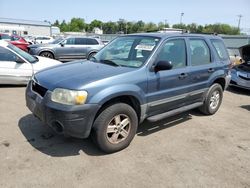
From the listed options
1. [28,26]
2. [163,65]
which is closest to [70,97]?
[163,65]

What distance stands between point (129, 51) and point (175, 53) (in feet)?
2.86

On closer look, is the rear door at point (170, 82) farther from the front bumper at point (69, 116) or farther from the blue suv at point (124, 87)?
the front bumper at point (69, 116)

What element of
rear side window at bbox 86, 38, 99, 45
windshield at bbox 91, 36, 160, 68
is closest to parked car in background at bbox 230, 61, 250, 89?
windshield at bbox 91, 36, 160, 68

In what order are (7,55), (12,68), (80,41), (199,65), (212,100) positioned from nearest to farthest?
1. (199,65)
2. (212,100)
3. (12,68)
4. (7,55)
5. (80,41)

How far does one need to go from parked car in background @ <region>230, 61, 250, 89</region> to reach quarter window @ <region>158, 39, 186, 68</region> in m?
4.90

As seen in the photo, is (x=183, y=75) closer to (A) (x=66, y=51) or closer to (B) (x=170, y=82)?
(B) (x=170, y=82)

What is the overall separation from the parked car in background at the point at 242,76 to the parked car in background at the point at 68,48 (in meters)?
8.35

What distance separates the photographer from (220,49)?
6.03 meters

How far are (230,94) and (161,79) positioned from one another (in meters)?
5.27

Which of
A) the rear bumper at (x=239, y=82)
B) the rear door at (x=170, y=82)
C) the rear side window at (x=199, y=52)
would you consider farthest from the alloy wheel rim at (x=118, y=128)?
the rear bumper at (x=239, y=82)

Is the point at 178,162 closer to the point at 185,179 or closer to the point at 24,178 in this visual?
the point at 185,179

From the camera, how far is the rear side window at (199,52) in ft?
16.8

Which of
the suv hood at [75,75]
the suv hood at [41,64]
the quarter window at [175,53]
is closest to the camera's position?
the suv hood at [75,75]

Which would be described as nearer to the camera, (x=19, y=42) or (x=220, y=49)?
(x=220, y=49)
